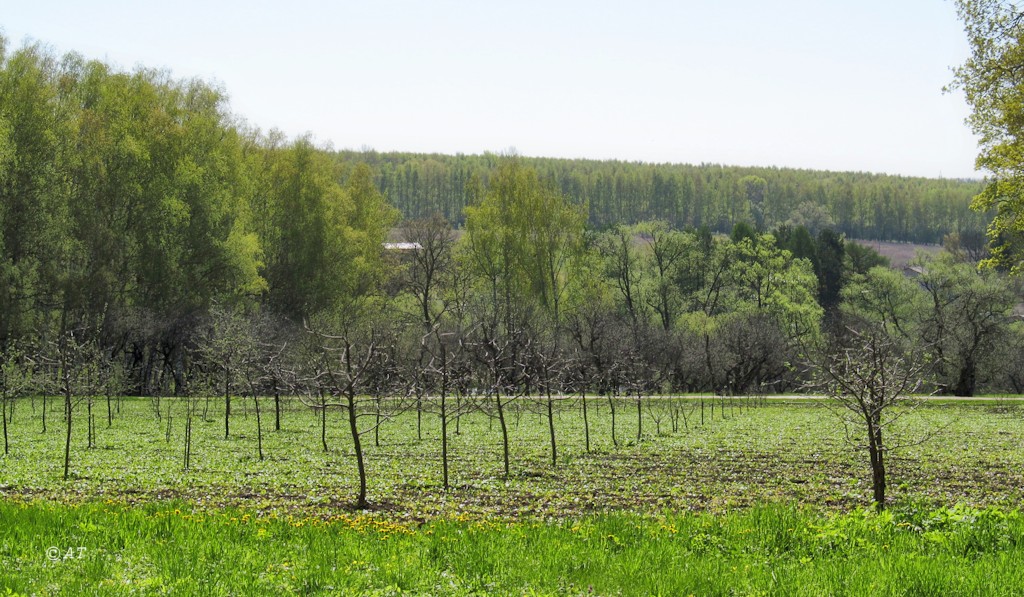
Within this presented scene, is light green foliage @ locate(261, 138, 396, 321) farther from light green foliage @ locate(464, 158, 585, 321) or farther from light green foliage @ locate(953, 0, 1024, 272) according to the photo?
light green foliage @ locate(953, 0, 1024, 272)

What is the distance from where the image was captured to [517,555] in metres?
9.14

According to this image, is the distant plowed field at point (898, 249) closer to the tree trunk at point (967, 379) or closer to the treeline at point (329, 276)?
the treeline at point (329, 276)

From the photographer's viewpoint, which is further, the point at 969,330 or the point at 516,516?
the point at 969,330

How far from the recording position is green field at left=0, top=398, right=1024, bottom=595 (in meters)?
8.16

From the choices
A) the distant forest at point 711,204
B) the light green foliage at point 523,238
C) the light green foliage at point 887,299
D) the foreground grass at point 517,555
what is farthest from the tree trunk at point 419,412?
the distant forest at point 711,204

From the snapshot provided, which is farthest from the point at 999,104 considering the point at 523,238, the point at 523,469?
the point at 523,238

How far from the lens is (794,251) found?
8944cm

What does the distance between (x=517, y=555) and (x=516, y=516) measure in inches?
198

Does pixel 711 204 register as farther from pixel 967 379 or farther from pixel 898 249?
pixel 967 379

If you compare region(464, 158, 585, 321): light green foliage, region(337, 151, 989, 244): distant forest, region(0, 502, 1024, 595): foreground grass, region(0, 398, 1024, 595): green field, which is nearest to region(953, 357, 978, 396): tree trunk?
region(464, 158, 585, 321): light green foliage

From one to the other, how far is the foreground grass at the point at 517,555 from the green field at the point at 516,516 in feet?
0.11

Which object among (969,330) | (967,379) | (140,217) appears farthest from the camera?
(969,330)

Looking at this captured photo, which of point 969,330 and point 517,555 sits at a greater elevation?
point 969,330

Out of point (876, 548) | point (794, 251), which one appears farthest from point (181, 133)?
point (794, 251)
